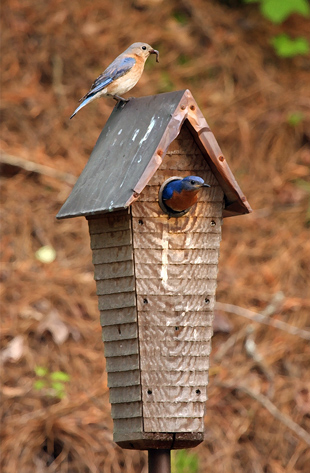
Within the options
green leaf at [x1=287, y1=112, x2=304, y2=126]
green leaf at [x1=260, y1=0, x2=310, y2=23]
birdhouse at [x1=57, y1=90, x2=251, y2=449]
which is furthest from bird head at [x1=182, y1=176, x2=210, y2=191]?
green leaf at [x1=260, y1=0, x2=310, y2=23]

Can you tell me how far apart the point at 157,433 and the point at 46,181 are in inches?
152

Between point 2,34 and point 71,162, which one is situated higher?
point 2,34

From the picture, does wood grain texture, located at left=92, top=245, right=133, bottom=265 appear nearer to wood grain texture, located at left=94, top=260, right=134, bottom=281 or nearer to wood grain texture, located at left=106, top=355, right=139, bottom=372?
wood grain texture, located at left=94, top=260, right=134, bottom=281

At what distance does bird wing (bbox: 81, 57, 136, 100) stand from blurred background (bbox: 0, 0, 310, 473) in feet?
7.81

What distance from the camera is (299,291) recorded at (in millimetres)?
5895

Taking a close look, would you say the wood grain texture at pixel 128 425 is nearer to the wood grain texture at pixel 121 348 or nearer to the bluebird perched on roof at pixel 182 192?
the wood grain texture at pixel 121 348

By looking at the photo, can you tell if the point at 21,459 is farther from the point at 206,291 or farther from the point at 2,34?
→ the point at 2,34

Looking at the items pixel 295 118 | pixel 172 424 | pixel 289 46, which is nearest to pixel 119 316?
pixel 172 424

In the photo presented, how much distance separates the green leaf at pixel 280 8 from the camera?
23.2 ft

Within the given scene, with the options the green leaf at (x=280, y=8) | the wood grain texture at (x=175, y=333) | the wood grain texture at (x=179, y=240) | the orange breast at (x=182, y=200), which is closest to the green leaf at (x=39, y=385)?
the wood grain texture at (x=175, y=333)

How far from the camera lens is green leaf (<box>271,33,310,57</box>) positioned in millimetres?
7422

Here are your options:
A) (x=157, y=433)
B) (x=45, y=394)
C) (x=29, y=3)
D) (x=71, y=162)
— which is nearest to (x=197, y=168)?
(x=157, y=433)

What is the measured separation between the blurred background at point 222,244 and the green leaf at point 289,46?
0.02 meters

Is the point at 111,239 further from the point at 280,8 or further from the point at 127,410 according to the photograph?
the point at 280,8
